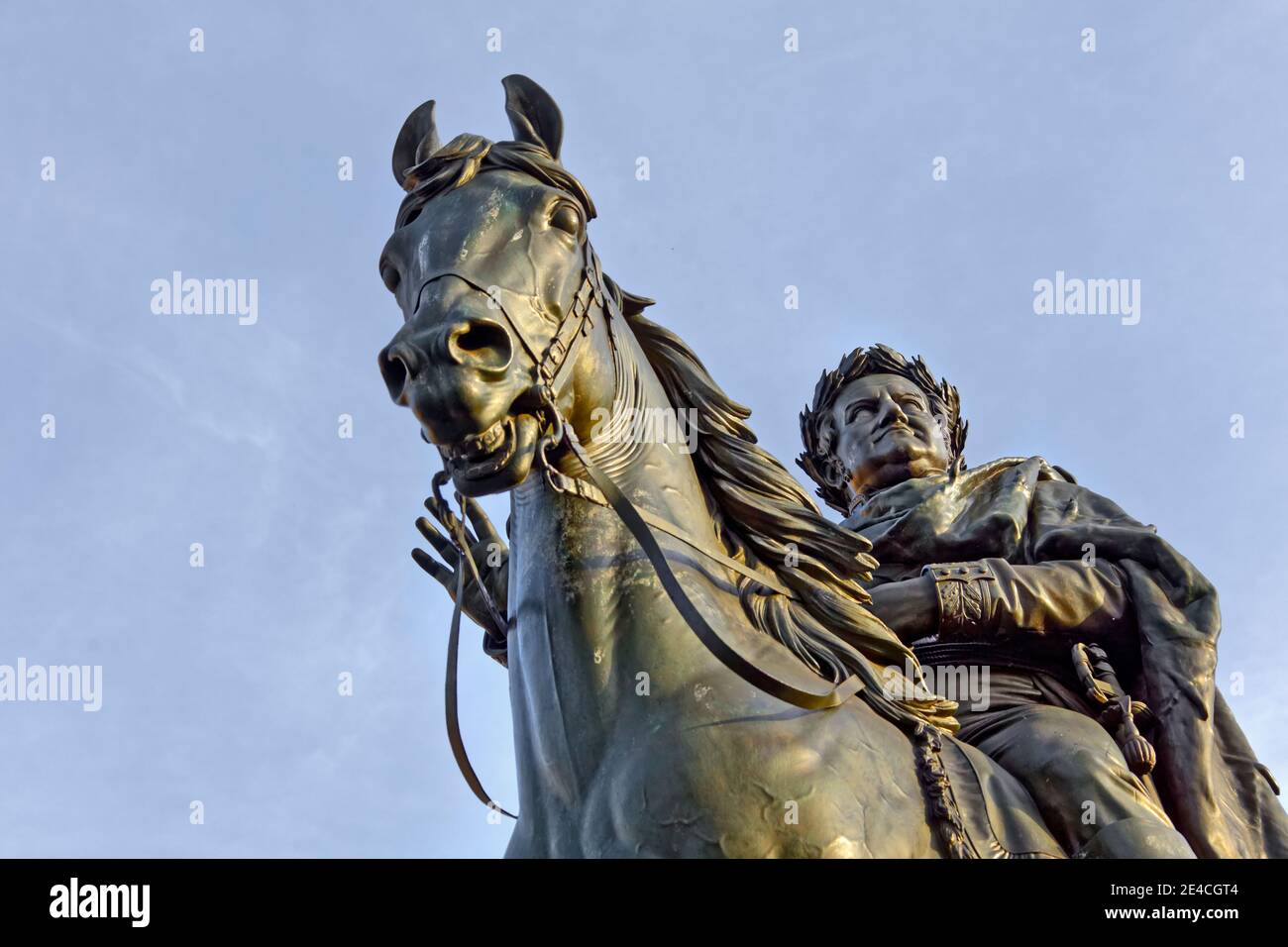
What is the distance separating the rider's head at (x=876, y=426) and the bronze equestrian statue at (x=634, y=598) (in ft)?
10.4

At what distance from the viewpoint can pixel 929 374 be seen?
10117 millimetres

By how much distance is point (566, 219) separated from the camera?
6.33 m

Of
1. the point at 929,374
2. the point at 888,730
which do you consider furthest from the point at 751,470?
the point at 929,374

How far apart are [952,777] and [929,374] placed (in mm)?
4445

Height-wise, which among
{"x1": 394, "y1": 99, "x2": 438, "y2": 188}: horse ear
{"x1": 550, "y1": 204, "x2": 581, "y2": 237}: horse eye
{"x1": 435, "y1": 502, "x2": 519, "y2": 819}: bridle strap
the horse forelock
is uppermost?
{"x1": 394, "y1": 99, "x2": 438, "y2": 188}: horse ear

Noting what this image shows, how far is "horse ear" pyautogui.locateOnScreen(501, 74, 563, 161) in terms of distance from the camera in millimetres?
6824

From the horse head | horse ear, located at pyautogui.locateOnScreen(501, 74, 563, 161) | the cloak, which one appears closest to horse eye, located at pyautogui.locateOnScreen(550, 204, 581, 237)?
the horse head

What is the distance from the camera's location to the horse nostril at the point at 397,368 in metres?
5.52

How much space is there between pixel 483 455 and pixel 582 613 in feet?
2.04

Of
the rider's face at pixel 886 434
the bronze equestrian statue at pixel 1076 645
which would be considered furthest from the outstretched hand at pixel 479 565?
the rider's face at pixel 886 434

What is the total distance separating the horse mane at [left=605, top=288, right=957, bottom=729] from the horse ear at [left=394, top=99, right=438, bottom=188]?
94 cm

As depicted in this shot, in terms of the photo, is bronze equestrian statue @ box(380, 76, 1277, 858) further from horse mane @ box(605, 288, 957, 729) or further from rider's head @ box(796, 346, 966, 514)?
rider's head @ box(796, 346, 966, 514)

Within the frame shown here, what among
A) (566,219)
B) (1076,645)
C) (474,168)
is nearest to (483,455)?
(566,219)
